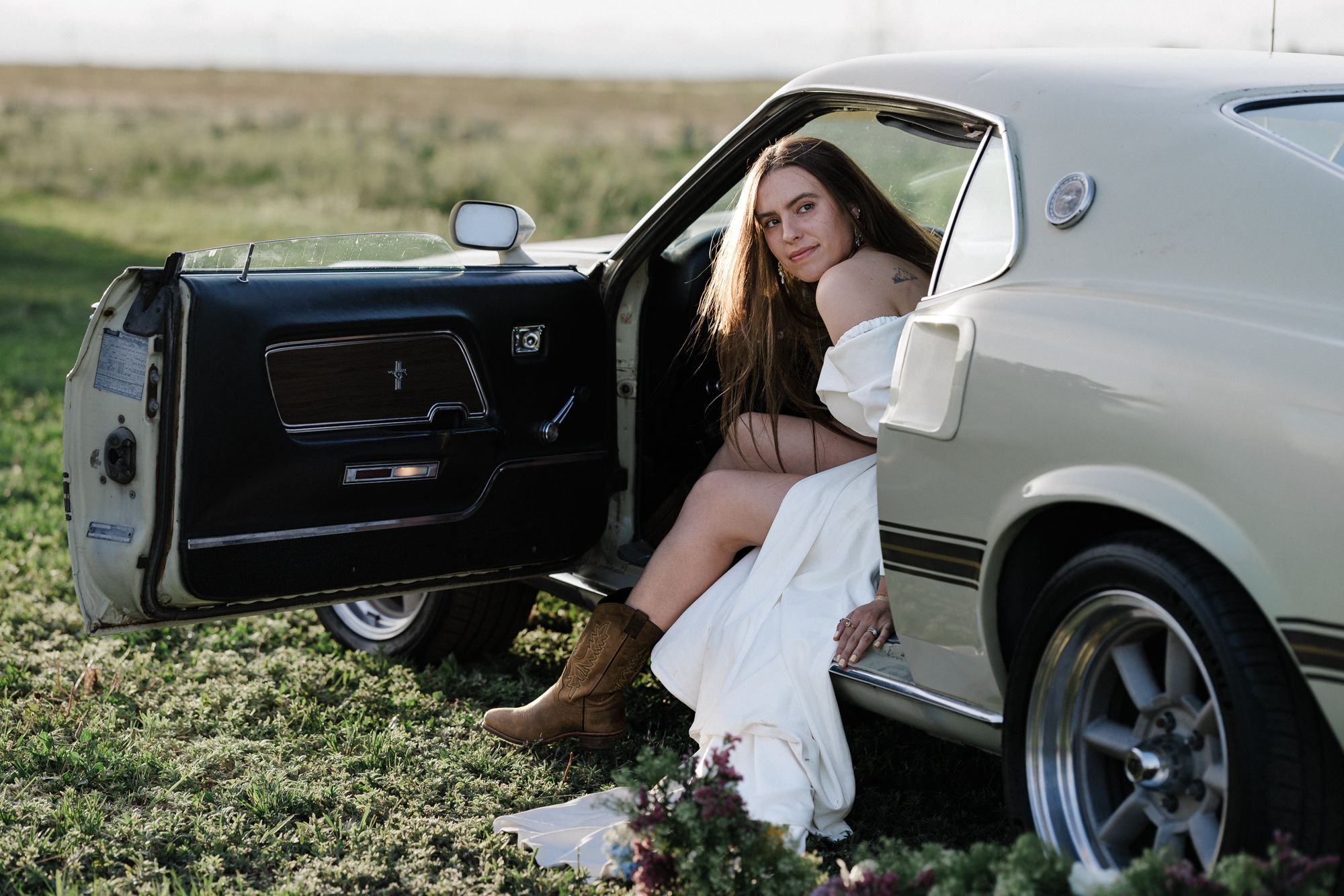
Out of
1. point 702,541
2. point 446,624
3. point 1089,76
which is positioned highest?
point 1089,76

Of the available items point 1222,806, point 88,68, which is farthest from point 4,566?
point 88,68

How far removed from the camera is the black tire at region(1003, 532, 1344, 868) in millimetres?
1942

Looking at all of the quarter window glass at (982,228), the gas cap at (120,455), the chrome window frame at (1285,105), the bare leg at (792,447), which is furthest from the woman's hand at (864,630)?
the gas cap at (120,455)

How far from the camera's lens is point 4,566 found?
5.08 meters

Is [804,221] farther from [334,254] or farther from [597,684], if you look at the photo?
[597,684]

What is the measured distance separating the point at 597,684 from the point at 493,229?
133 cm

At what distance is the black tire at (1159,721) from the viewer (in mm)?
1942

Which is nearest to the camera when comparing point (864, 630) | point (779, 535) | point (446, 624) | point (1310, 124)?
point (1310, 124)

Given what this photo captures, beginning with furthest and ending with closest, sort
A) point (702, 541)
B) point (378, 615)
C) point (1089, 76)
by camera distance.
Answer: point (378, 615), point (702, 541), point (1089, 76)

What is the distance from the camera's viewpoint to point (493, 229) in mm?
3723

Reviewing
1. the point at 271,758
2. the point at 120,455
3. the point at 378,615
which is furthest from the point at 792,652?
the point at 378,615

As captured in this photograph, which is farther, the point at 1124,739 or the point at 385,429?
Answer: the point at 385,429

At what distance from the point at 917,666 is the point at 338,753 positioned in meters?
1.66

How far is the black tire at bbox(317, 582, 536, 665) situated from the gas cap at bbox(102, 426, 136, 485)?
119cm
